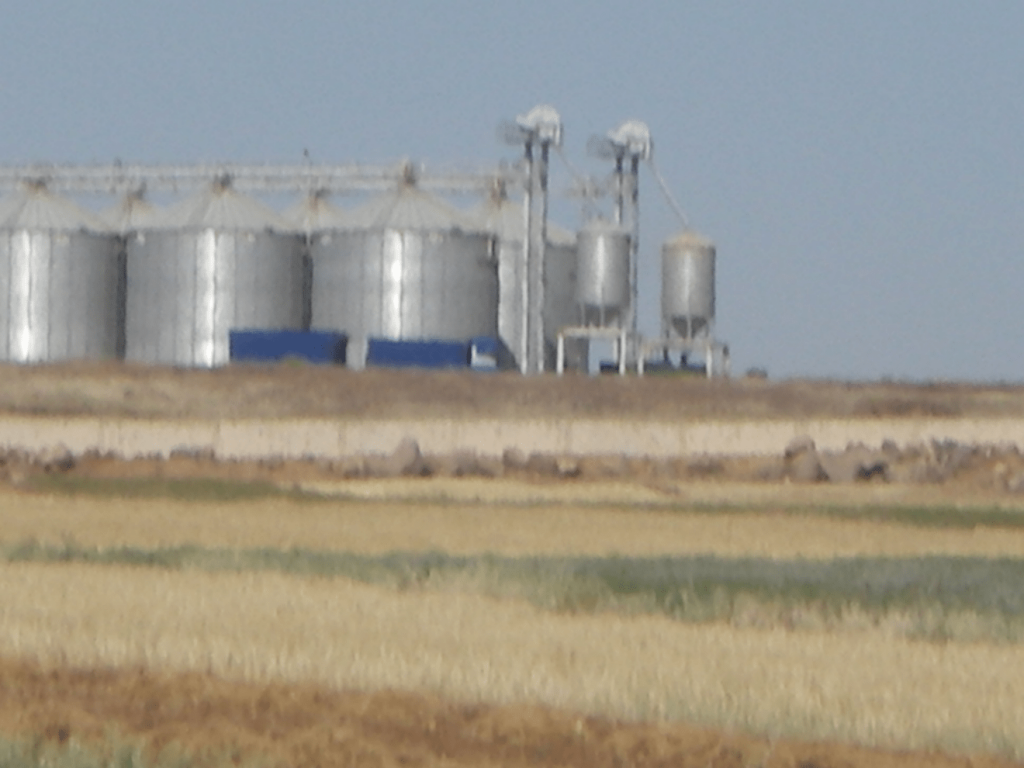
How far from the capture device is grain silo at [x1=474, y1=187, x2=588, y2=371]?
81.9 metres

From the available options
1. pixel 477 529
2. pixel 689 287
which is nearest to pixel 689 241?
pixel 689 287

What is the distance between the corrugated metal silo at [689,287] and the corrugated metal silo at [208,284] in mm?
14172

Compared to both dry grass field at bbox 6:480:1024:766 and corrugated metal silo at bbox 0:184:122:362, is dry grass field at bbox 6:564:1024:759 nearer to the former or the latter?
dry grass field at bbox 6:480:1024:766

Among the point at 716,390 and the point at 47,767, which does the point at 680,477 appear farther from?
the point at 47,767

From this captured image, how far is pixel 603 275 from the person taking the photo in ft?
263

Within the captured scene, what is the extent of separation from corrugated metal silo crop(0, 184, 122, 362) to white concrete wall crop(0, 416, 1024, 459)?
77.0 ft

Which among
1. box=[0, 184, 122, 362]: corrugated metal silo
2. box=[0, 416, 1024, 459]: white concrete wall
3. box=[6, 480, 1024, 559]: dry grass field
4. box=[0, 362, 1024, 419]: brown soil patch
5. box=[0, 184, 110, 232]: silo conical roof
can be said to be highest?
box=[0, 184, 110, 232]: silo conical roof

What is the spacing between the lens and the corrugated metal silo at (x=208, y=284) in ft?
261

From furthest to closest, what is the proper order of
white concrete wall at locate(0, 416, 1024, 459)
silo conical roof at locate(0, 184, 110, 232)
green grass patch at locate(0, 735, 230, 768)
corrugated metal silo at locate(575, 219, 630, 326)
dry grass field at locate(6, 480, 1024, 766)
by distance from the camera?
silo conical roof at locate(0, 184, 110, 232) → corrugated metal silo at locate(575, 219, 630, 326) → white concrete wall at locate(0, 416, 1024, 459) → dry grass field at locate(6, 480, 1024, 766) → green grass patch at locate(0, 735, 230, 768)

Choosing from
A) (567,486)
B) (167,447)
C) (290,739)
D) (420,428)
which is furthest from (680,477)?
(290,739)

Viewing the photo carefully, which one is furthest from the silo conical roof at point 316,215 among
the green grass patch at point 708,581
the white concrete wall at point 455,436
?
the green grass patch at point 708,581

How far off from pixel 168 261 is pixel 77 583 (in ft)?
195

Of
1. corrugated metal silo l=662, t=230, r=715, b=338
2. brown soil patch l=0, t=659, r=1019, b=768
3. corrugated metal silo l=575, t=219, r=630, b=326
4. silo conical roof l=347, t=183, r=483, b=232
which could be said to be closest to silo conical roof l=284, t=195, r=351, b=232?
silo conical roof l=347, t=183, r=483, b=232

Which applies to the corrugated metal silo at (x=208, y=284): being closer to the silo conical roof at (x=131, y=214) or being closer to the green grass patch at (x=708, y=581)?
the silo conical roof at (x=131, y=214)
